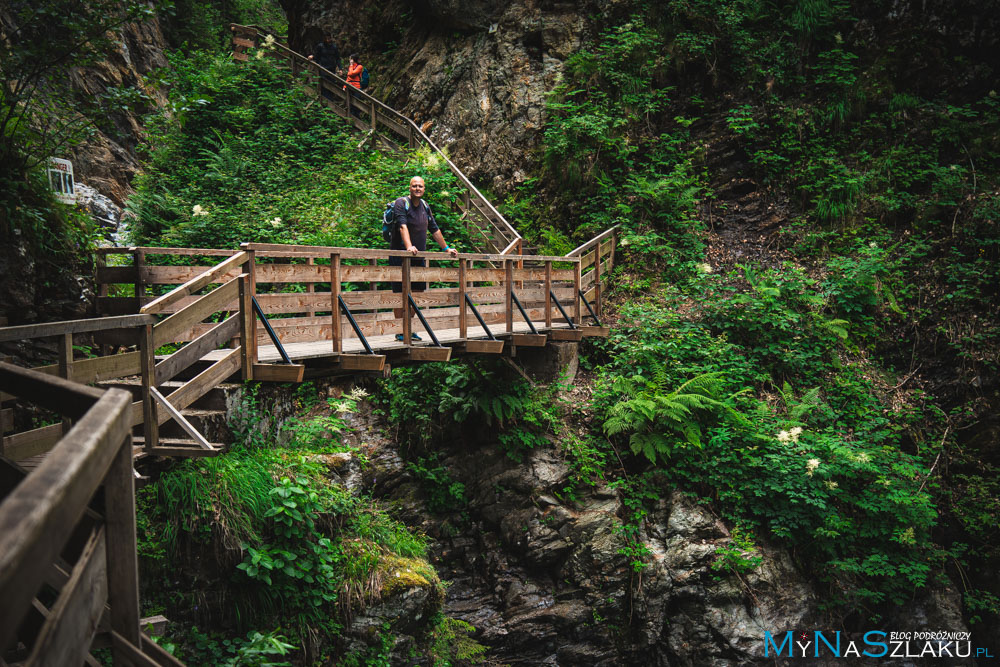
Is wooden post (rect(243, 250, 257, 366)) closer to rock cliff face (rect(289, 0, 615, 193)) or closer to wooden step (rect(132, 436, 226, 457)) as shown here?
wooden step (rect(132, 436, 226, 457))

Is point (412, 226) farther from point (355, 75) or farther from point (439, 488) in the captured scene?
point (355, 75)

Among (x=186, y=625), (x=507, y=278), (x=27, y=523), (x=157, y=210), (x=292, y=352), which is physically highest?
(x=157, y=210)

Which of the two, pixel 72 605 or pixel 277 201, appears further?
pixel 277 201

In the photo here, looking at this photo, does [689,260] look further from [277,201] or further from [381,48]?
[381,48]

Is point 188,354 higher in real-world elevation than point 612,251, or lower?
lower

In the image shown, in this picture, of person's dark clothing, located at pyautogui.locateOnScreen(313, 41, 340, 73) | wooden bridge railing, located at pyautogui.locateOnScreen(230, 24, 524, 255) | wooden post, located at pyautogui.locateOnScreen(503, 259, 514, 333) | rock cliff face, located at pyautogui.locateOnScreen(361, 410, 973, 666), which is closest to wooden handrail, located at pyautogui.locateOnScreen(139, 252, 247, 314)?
wooden post, located at pyautogui.locateOnScreen(503, 259, 514, 333)

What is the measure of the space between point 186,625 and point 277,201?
10.00 metres

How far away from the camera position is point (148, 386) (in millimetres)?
4609

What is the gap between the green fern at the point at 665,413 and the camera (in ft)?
30.6

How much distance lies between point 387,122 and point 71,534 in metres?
17.2

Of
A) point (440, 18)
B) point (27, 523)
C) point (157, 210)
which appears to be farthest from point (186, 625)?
point (440, 18)

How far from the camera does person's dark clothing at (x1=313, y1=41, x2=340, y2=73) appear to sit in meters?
19.7

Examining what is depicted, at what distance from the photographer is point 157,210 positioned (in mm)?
12531

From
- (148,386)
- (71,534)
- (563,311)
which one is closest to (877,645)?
(563,311)
